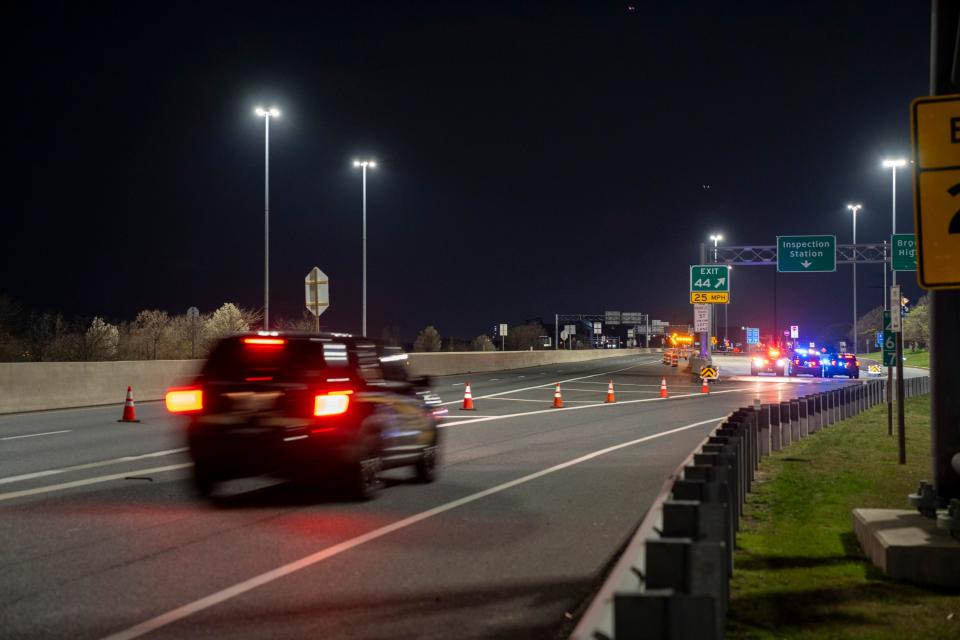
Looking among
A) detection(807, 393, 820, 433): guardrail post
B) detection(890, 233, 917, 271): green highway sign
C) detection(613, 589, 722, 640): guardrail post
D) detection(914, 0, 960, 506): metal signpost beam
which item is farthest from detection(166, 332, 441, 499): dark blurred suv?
detection(890, 233, 917, 271): green highway sign

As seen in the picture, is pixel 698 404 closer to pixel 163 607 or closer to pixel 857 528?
pixel 857 528

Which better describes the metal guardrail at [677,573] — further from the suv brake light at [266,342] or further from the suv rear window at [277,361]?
the suv brake light at [266,342]

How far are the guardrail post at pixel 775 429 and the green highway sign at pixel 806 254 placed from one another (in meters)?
34.7

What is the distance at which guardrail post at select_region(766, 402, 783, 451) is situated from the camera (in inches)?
624

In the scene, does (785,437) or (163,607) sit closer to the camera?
(163,607)

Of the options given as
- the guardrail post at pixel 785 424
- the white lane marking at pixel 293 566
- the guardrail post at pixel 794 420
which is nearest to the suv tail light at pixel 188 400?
the white lane marking at pixel 293 566

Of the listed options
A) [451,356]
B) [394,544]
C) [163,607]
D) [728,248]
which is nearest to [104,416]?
[394,544]

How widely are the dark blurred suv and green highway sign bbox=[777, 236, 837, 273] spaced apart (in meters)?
42.4

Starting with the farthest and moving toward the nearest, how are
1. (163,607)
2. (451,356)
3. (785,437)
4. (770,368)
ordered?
(770,368) < (451,356) < (785,437) < (163,607)

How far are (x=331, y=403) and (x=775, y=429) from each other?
907cm

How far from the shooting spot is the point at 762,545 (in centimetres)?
816

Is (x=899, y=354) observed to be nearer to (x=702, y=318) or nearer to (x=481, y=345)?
(x=702, y=318)

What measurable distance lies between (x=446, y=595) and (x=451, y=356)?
4310 centimetres

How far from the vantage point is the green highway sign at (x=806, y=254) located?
49188 millimetres
